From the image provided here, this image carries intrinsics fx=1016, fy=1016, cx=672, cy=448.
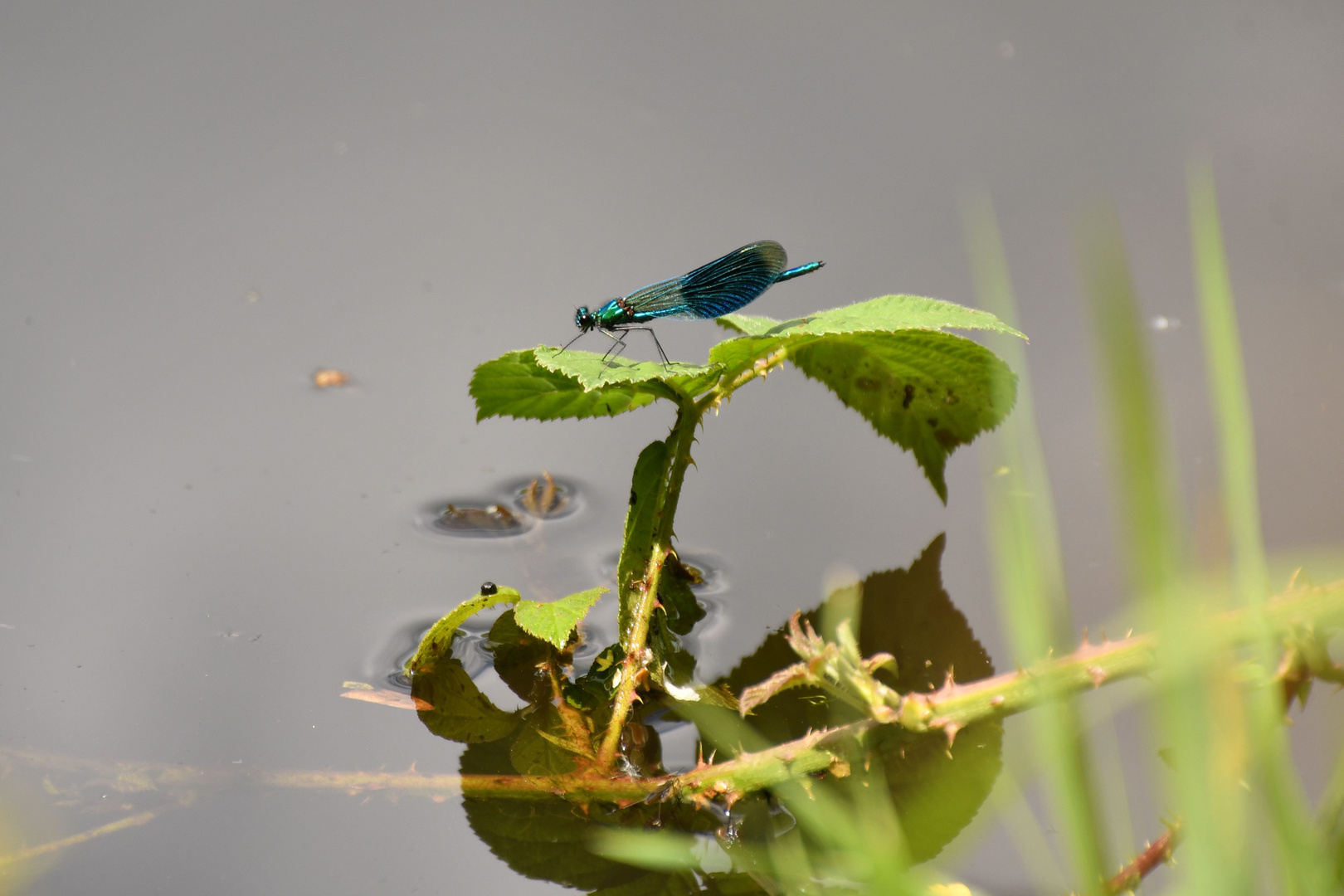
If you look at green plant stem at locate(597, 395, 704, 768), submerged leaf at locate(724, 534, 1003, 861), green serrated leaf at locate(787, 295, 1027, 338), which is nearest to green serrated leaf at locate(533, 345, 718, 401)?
green plant stem at locate(597, 395, 704, 768)

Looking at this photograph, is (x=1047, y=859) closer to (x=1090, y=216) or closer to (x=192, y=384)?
(x=1090, y=216)

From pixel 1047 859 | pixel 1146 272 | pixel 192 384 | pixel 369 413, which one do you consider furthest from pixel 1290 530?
pixel 192 384

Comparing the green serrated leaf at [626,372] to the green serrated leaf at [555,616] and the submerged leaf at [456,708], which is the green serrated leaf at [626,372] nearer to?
the green serrated leaf at [555,616]

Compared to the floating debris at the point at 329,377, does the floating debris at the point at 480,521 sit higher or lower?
lower

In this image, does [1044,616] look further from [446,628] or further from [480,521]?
[480,521]

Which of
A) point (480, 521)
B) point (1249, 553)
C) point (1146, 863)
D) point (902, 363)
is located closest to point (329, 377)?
point (480, 521)

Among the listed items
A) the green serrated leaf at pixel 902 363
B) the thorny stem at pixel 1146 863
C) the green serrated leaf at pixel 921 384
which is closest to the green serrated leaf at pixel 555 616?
the green serrated leaf at pixel 902 363

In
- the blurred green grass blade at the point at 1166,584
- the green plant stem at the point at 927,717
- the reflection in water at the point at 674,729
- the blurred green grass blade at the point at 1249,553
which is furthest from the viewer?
the reflection in water at the point at 674,729
